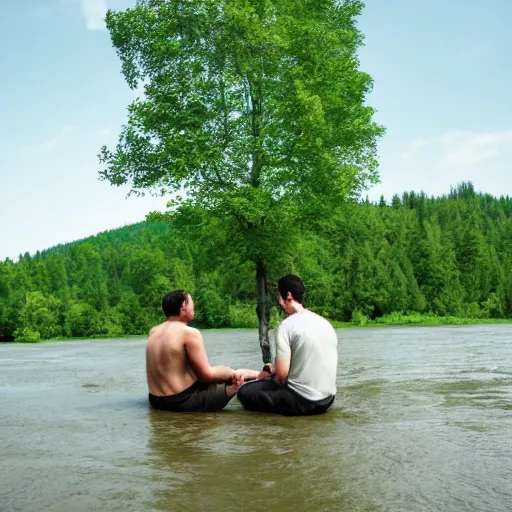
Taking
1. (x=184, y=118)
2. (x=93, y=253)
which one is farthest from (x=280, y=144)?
(x=93, y=253)

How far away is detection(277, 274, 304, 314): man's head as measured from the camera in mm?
7656

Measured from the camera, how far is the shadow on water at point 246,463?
411cm

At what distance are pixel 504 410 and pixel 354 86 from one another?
533 inches

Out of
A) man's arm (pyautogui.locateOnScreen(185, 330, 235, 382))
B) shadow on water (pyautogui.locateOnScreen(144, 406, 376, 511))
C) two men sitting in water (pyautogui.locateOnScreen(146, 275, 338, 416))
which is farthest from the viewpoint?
man's arm (pyautogui.locateOnScreen(185, 330, 235, 382))

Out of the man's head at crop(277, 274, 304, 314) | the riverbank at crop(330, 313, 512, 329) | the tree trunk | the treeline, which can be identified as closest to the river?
the man's head at crop(277, 274, 304, 314)

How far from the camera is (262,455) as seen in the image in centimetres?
543

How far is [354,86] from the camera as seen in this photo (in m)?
19.6

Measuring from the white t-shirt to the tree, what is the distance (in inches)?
408

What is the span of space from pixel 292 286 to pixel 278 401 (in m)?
1.37

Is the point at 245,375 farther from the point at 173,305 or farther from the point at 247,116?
the point at 247,116

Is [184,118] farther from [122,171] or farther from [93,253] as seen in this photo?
[93,253]

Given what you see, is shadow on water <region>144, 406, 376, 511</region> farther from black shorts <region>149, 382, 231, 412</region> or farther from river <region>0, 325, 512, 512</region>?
black shorts <region>149, 382, 231, 412</region>

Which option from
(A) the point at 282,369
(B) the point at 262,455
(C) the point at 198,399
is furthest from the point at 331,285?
(B) the point at 262,455

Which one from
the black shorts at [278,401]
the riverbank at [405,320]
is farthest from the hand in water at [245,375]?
the riverbank at [405,320]
